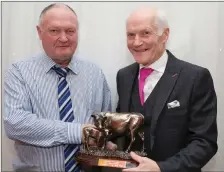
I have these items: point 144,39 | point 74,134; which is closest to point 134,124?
point 74,134

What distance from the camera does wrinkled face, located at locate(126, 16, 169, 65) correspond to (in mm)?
1524

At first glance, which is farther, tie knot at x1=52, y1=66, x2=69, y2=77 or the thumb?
tie knot at x1=52, y1=66, x2=69, y2=77

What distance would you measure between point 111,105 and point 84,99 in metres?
0.27

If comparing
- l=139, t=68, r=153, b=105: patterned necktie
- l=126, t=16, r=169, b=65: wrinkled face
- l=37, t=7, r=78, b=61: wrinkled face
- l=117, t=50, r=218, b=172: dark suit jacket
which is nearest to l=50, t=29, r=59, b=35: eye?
l=37, t=7, r=78, b=61: wrinkled face

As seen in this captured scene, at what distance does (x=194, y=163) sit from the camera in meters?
1.46

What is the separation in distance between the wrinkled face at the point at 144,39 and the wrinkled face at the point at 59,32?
313 mm

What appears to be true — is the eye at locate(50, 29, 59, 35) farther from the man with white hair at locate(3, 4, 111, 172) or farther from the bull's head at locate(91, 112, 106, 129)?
the bull's head at locate(91, 112, 106, 129)

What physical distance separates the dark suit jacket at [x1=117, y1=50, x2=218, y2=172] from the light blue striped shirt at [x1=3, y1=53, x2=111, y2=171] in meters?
0.37

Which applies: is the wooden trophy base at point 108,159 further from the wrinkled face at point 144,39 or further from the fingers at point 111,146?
the wrinkled face at point 144,39

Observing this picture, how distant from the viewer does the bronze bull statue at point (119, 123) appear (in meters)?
1.40

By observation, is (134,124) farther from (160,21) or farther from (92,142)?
(160,21)

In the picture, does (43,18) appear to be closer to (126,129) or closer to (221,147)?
(126,129)

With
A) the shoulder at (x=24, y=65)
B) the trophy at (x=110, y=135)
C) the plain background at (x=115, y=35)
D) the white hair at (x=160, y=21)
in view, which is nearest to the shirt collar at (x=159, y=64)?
the white hair at (x=160, y=21)

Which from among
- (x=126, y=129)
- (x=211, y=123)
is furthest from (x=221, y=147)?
(x=126, y=129)
